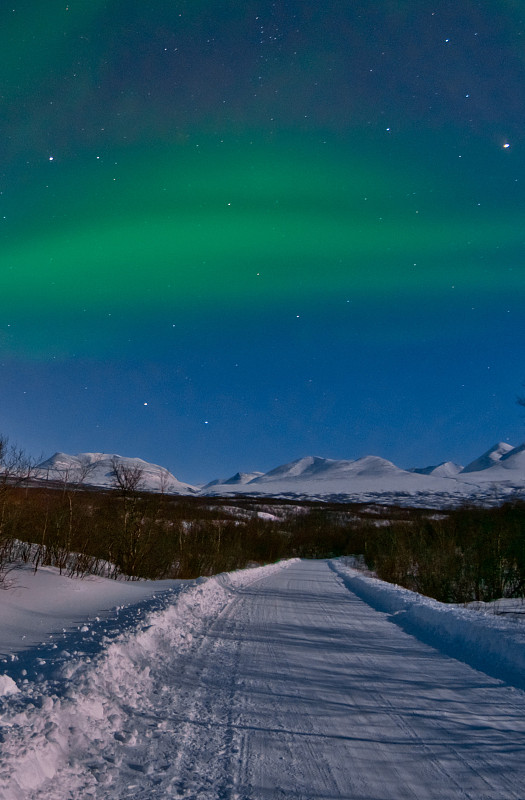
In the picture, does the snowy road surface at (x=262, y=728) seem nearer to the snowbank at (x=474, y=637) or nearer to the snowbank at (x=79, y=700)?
the snowbank at (x=79, y=700)

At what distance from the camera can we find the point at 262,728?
15.2ft

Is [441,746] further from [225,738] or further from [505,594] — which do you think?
[505,594]

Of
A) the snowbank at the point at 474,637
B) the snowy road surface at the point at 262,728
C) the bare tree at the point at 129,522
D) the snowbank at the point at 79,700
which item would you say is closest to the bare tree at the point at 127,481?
the bare tree at the point at 129,522

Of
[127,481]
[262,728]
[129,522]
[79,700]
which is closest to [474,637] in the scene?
[262,728]

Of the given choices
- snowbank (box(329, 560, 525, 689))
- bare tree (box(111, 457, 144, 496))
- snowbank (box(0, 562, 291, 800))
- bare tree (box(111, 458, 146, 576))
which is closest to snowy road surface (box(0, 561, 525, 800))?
snowbank (box(0, 562, 291, 800))

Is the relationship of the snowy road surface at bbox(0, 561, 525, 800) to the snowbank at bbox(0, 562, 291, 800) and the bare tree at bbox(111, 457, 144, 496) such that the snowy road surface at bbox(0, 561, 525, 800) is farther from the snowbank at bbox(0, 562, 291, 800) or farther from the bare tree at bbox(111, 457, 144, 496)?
the bare tree at bbox(111, 457, 144, 496)

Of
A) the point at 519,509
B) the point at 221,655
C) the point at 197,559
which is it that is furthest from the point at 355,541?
the point at 221,655

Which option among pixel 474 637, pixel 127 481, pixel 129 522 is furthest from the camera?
pixel 129 522

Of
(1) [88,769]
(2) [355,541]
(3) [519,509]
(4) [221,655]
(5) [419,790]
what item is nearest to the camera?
(5) [419,790]

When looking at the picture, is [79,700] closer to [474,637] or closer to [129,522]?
[474,637]

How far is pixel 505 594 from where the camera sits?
24422mm

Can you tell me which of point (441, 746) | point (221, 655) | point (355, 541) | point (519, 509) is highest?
point (519, 509)

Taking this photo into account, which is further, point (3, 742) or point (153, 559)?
point (153, 559)

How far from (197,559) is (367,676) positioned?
31.1 metres
